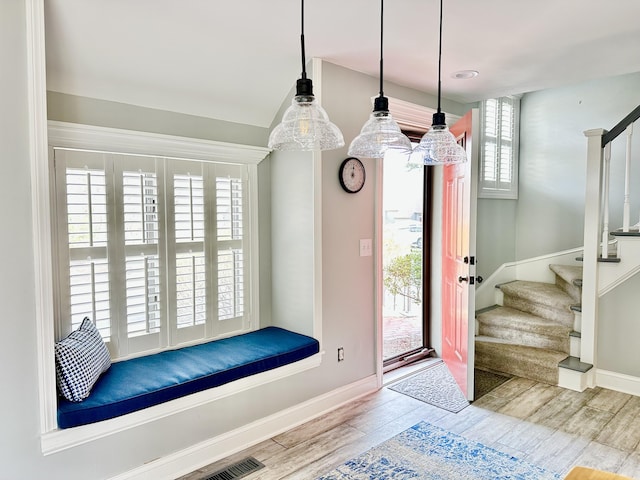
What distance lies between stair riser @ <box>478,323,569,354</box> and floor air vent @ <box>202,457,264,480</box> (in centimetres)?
265

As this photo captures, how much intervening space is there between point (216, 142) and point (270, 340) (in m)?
1.42

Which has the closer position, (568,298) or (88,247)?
(88,247)

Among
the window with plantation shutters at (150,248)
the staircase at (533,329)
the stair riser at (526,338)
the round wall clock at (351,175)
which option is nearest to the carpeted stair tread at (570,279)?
the staircase at (533,329)

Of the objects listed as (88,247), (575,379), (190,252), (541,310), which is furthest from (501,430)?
(88,247)

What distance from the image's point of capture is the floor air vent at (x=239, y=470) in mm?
2242

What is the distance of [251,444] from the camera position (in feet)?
8.38

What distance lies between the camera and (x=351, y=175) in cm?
309

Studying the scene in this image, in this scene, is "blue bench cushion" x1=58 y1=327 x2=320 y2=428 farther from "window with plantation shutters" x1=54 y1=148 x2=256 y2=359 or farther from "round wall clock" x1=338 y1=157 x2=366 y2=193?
"round wall clock" x1=338 y1=157 x2=366 y2=193

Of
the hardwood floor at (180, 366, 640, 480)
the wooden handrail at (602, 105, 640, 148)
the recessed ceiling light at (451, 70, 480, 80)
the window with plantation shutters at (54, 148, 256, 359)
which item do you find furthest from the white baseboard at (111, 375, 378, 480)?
the wooden handrail at (602, 105, 640, 148)

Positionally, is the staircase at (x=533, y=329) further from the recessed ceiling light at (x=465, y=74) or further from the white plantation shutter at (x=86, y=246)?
the white plantation shutter at (x=86, y=246)

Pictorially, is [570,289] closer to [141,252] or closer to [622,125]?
[622,125]

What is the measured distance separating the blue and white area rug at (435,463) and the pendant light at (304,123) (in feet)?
5.89

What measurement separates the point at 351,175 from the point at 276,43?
105 cm

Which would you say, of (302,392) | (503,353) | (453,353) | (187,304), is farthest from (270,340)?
(503,353)
